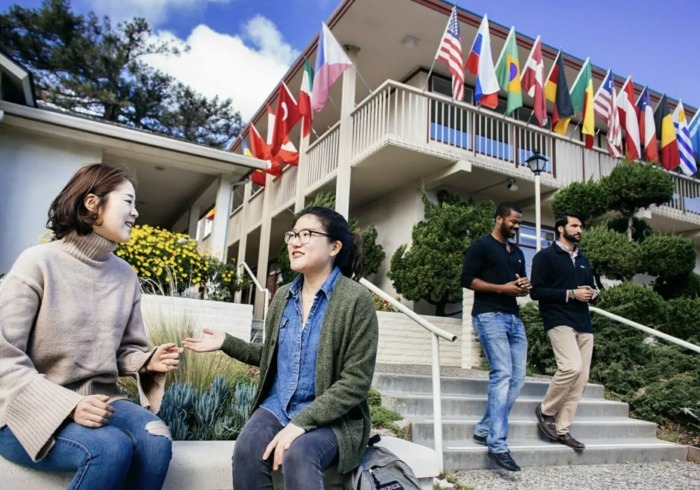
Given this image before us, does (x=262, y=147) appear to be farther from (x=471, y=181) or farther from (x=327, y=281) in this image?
(x=327, y=281)

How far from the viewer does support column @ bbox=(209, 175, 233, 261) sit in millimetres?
9000

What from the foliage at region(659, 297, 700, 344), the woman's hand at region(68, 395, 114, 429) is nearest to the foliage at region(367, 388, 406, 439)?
the woman's hand at region(68, 395, 114, 429)

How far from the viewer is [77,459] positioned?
164cm

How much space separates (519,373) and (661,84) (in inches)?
489

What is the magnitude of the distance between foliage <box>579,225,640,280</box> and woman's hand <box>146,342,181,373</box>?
295 inches

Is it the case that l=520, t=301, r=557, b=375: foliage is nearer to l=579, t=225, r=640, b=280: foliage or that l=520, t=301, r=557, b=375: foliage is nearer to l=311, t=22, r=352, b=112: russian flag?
l=579, t=225, r=640, b=280: foliage

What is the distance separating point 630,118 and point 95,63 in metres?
17.4

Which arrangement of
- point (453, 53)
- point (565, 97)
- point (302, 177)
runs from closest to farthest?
point (453, 53), point (565, 97), point (302, 177)

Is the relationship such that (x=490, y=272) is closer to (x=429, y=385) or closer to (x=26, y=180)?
(x=429, y=385)

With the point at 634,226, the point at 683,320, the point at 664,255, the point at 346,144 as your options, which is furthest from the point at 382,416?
the point at 634,226

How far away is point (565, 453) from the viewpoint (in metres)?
4.34

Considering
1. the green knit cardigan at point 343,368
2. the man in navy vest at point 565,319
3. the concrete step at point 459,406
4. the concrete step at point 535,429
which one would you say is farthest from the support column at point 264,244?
the green knit cardigan at point 343,368

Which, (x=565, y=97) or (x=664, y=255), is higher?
(x=565, y=97)

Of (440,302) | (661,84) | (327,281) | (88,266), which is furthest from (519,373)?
(661,84)
